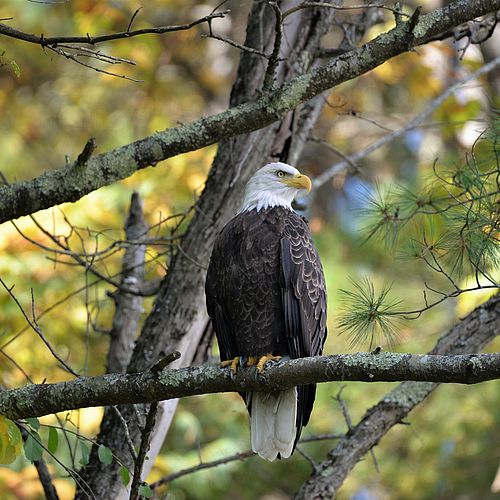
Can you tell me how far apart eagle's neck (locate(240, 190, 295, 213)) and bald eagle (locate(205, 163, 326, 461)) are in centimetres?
13

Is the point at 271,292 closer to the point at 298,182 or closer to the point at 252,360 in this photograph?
the point at 252,360

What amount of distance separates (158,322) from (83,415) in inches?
96.2

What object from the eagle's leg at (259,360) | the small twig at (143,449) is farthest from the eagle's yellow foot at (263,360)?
the small twig at (143,449)

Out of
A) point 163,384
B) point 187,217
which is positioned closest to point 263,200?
point 187,217

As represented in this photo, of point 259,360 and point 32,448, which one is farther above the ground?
point 259,360

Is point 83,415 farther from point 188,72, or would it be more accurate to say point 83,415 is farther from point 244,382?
point 188,72

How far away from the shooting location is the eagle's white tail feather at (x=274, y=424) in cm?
431

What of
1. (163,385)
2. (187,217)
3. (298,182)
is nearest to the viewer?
(163,385)

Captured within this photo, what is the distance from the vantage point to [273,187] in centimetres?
469

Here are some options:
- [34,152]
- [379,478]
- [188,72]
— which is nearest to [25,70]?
[34,152]

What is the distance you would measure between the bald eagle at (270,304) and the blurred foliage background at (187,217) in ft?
2.07

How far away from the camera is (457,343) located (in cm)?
441


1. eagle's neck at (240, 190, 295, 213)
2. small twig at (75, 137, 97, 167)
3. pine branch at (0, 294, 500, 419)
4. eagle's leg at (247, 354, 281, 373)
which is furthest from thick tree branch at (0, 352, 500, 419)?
eagle's neck at (240, 190, 295, 213)

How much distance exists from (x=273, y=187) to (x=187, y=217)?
1.39 meters
